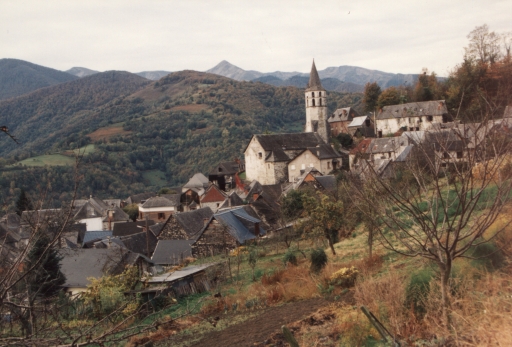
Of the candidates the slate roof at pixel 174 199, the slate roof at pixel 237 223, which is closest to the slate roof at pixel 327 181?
the slate roof at pixel 237 223

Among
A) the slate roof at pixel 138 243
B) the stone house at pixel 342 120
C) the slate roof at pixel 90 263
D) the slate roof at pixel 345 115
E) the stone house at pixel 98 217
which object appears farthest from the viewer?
the slate roof at pixel 345 115

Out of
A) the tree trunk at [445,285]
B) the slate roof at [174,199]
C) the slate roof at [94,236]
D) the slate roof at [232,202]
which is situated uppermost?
the tree trunk at [445,285]

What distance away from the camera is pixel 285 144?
174 feet

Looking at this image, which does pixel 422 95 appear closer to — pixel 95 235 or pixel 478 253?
pixel 95 235

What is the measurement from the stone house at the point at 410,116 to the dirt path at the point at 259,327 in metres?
41.0

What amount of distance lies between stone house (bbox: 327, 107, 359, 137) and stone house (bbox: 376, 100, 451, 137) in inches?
329

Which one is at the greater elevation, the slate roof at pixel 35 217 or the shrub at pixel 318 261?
the slate roof at pixel 35 217

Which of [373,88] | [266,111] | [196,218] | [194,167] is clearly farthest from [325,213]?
[266,111]

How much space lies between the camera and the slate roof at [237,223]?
28.7 m

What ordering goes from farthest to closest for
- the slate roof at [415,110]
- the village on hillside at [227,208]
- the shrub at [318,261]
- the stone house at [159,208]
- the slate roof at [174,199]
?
1. the slate roof at [174,199]
2. the stone house at [159,208]
3. the slate roof at [415,110]
4. the village on hillside at [227,208]
5. the shrub at [318,261]

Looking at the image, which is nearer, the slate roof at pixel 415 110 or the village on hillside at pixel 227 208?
the village on hillside at pixel 227 208

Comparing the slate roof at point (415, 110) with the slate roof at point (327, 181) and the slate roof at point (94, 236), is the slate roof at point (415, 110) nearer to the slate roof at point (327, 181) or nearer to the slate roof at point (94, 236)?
the slate roof at point (327, 181)

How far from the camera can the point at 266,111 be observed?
143125 mm

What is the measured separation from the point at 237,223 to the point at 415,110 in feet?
108
